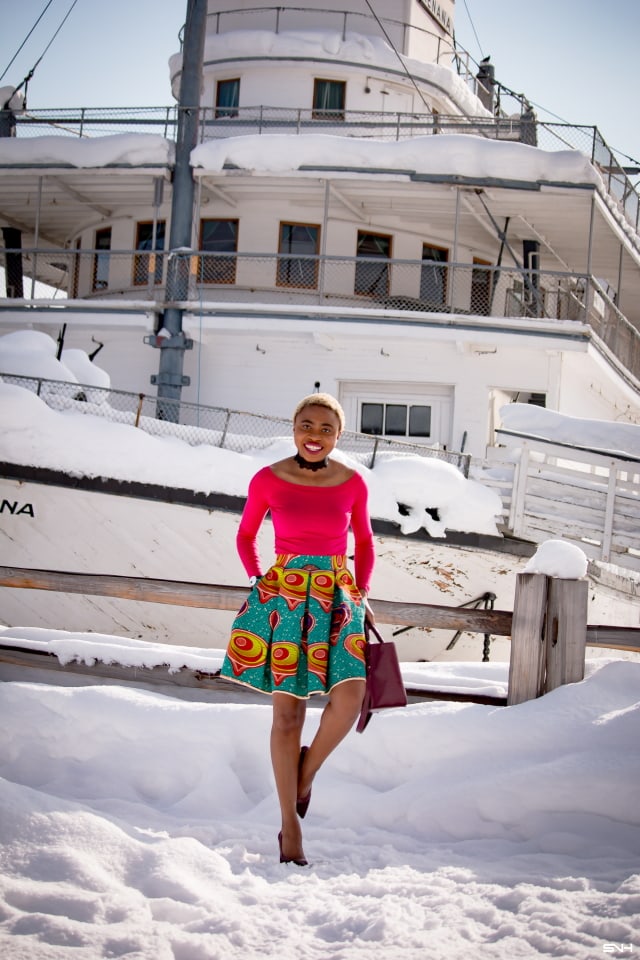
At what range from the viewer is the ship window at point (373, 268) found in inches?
717

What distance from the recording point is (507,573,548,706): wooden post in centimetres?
464

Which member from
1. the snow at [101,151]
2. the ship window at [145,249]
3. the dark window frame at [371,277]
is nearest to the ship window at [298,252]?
the dark window frame at [371,277]

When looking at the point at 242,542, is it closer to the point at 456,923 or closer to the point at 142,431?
the point at 456,923

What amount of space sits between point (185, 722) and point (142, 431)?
5.65 metres

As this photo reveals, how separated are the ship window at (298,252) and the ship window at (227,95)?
12.0ft

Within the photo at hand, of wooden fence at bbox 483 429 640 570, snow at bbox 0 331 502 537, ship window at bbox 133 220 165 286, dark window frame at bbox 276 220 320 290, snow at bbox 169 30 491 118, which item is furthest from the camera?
snow at bbox 169 30 491 118

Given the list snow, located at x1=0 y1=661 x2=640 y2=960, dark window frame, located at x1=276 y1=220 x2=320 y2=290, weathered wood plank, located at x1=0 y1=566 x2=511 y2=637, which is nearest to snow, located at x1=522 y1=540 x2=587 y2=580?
weathered wood plank, located at x1=0 y1=566 x2=511 y2=637

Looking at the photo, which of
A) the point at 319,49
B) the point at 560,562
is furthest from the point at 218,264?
the point at 560,562

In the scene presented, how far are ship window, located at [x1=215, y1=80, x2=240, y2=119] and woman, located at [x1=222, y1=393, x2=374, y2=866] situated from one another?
18.3 metres

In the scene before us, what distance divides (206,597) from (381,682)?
1728 mm

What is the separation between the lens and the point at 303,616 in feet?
11.7

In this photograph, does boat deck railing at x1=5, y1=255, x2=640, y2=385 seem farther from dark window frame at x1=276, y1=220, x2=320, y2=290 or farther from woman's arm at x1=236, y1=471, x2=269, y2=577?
woman's arm at x1=236, y1=471, x2=269, y2=577

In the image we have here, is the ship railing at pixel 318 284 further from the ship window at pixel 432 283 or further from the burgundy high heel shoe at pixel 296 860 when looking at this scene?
the burgundy high heel shoe at pixel 296 860

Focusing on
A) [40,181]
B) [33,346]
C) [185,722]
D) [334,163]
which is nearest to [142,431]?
[33,346]
